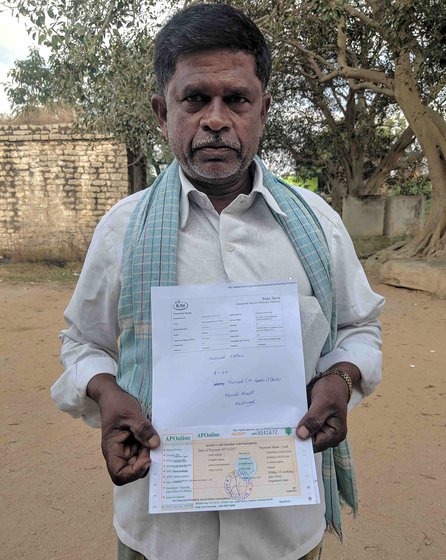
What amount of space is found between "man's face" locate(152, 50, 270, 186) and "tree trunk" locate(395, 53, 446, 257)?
7.30 meters

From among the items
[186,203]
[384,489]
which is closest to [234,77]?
[186,203]

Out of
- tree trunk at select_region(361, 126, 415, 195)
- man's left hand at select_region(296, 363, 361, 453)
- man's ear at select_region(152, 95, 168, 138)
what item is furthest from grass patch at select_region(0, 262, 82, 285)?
tree trunk at select_region(361, 126, 415, 195)

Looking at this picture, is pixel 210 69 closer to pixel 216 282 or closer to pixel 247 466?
pixel 216 282

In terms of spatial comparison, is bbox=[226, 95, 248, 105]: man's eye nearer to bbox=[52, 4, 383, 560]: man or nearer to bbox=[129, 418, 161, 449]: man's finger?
bbox=[52, 4, 383, 560]: man

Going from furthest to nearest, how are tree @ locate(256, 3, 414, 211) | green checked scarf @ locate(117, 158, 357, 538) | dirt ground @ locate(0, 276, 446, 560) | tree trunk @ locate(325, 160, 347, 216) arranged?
1. tree trunk @ locate(325, 160, 347, 216)
2. tree @ locate(256, 3, 414, 211)
3. dirt ground @ locate(0, 276, 446, 560)
4. green checked scarf @ locate(117, 158, 357, 538)

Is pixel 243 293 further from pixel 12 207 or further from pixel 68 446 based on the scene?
pixel 12 207

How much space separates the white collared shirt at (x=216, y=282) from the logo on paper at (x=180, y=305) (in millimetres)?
103

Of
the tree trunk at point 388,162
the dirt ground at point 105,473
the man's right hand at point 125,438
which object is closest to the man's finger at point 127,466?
the man's right hand at point 125,438

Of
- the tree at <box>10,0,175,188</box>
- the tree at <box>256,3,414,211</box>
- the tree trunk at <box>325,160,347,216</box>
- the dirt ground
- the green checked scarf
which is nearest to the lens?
the green checked scarf

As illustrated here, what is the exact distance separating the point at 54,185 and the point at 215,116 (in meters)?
9.58

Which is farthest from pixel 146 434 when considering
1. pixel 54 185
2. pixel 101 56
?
pixel 54 185

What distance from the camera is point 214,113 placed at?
1118 millimetres

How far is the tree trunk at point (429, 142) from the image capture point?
307 inches

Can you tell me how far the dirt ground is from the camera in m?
2.33
